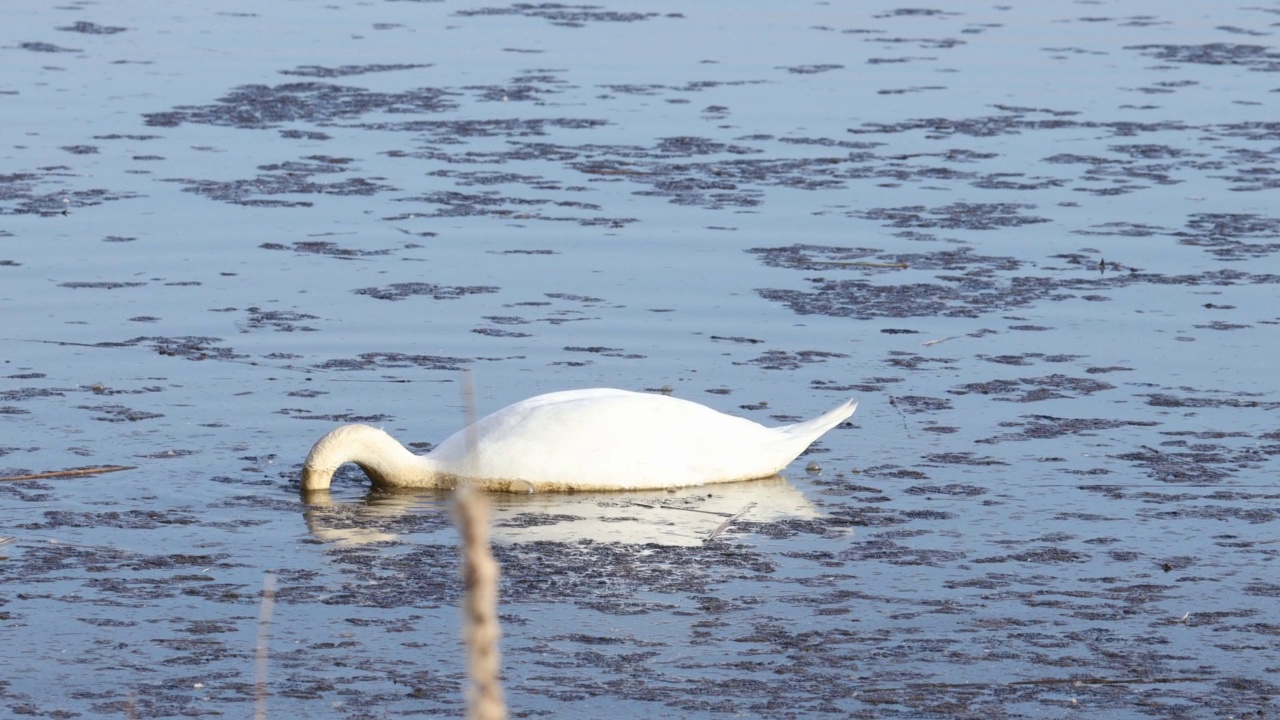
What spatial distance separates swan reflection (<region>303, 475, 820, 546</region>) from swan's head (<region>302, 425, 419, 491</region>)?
0.09 meters

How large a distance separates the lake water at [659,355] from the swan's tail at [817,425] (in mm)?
202

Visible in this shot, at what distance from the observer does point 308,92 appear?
16844mm

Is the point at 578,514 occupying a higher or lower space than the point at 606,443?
lower

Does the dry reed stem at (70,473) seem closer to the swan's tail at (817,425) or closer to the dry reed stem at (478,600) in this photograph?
the swan's tail at (817,425)

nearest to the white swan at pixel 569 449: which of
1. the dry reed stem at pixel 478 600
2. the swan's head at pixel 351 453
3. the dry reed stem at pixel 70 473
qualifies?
the swan's head at pixel 351 453

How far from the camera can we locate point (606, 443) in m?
8.49

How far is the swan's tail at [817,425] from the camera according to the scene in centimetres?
881

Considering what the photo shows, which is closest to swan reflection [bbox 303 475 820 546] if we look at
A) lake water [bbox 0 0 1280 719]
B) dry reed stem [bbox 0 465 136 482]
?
lake water [bbox 0 0 1280 719]

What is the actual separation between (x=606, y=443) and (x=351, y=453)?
1.03 metres

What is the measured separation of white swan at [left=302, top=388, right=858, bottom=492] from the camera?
845 centimetres

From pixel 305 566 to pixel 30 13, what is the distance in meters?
15.5

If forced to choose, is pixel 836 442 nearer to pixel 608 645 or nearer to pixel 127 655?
pixel 608 645

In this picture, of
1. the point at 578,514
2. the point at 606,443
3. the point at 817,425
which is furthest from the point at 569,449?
the point at 817,425

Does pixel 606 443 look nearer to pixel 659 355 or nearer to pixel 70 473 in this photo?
pixel 659 355
